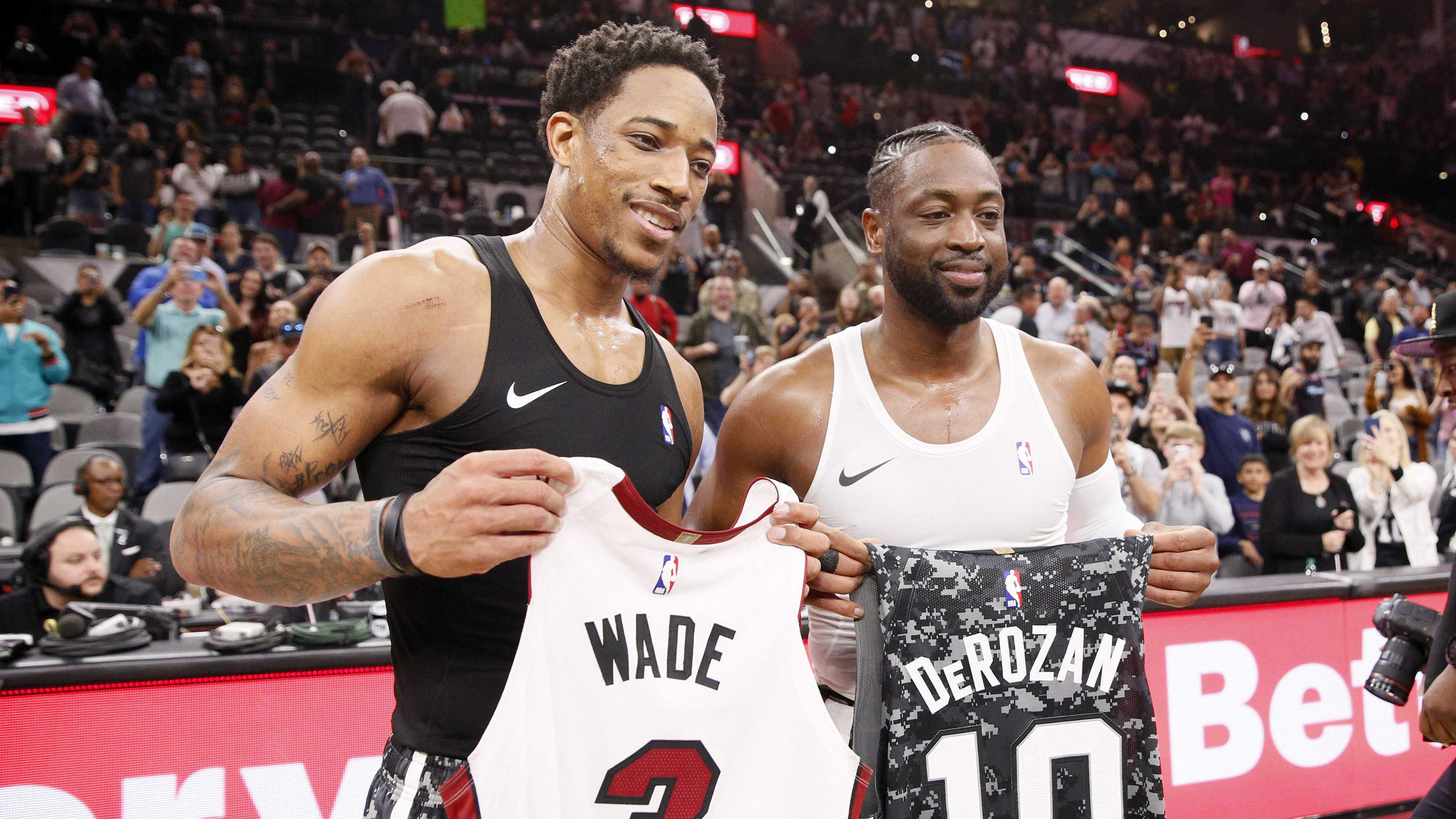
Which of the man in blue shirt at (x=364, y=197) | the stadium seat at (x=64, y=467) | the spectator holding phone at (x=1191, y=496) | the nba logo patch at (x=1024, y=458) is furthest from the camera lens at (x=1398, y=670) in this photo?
the man in blue shirt at (x=364, y=197)

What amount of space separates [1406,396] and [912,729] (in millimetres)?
8119

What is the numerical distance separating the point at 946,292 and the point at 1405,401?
7.71 m

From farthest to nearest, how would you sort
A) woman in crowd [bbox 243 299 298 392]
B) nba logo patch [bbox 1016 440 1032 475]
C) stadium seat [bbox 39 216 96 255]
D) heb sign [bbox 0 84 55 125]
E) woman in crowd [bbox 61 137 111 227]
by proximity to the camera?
heb sign [bbox 0 84 55 125], woman in crowd [bbox 61 137 111 227], stadium seat [bbox 39 216 96 255], woman in crowd [bbox 243 299 298 392], nba logo patch [bbox 1016 440 1032 475]

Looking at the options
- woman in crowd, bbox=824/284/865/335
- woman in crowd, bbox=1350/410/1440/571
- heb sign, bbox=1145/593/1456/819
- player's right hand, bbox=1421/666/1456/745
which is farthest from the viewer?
woman in crowd, bbox=824/284/865/335

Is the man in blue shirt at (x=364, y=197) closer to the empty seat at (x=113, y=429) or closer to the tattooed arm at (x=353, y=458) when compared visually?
the empty seat at (x=113, y=429)

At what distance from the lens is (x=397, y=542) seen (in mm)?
1371

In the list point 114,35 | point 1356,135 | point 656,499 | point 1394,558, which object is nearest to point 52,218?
point 114,35

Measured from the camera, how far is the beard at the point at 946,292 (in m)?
2.27

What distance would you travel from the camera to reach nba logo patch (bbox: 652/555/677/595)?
1.71 meters

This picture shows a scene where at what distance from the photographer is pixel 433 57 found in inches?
630

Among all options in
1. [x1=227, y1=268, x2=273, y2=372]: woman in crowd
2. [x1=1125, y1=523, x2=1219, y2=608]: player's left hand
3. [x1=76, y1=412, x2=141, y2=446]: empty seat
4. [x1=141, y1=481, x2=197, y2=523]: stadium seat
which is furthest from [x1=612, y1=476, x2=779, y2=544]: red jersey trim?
[x1=76, y1=412, x2=141, y2=446]: empty seat

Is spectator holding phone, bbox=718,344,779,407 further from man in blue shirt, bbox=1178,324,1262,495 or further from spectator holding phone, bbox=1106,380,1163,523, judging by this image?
man in blue shirt, bbox=1178,324,1262,495

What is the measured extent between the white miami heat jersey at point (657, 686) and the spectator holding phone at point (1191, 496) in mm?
4718

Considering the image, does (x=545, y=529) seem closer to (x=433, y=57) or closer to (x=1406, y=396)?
(x=1406, y=396)
